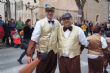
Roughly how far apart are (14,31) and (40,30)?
14953 mm

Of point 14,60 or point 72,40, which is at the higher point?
point 72,40

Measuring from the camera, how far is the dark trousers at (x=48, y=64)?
7570 millimetres

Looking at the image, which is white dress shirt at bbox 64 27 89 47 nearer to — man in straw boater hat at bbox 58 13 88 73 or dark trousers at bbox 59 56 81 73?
man in straw boater hat at bbox 58 13 88 73

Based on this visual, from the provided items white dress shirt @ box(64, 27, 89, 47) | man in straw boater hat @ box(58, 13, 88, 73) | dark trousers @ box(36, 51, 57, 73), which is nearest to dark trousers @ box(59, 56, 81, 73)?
man in straw boater hat @ box(58, 13, 88, 73)

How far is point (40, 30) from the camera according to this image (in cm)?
754

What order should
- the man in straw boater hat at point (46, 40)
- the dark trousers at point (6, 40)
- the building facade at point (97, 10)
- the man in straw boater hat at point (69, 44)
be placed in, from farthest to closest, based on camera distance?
the building facade at point (97, 10), the dark trousers at point (6, 40), the man in straw boater hat at point (69, 44), the man in straw boater hat at point (46, 40)

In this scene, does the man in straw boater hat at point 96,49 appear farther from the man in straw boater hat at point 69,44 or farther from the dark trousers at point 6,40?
the dark trousers at point 6,40

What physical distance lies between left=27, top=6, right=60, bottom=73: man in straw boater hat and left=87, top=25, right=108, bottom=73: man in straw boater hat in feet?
5.16

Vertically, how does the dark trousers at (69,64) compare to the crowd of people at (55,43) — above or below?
below

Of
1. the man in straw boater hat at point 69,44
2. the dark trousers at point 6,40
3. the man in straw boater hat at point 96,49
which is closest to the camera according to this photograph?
the man in straw boater hat at point 69,44

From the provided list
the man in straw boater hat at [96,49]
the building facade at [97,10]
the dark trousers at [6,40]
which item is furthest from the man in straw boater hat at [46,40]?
the building facade at [97,10]

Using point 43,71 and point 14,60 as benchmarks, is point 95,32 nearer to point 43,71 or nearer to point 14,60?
point 43,71

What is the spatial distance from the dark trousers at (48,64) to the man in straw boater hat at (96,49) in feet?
5.16

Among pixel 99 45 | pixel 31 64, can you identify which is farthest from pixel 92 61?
pixel 31 64
